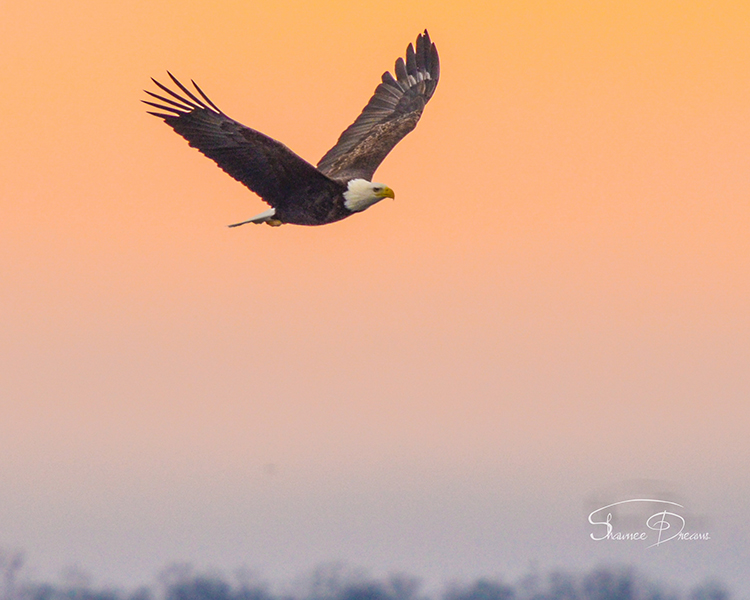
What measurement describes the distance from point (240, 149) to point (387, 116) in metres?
3.73

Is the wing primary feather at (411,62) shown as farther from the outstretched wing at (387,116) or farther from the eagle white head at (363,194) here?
the eagle white head at (363,194)

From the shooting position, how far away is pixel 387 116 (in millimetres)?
13992

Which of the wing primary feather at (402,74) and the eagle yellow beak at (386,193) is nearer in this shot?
the eagle yellow beak at (386,193)

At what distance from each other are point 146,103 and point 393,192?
2.69 metres

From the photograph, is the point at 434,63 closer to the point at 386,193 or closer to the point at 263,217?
the point at 386,193

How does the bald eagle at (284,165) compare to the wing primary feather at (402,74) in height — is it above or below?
below

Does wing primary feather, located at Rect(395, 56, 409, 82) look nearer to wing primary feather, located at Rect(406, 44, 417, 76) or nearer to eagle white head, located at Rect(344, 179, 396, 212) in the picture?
wing primary feather, located at Rect(406, 44, 417, 76)

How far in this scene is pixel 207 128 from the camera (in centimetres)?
1052

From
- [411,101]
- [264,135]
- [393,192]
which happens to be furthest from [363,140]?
[264,135]

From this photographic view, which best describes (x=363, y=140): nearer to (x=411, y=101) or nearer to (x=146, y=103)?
(x=411, y=101)

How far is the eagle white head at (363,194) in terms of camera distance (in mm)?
11250

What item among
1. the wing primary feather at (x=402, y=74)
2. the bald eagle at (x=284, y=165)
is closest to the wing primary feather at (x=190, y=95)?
the bald eagle at (x=284, y=165)

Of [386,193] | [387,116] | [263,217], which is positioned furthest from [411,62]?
[263,217]

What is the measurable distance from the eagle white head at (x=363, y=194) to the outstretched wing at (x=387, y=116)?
0.98 metres
